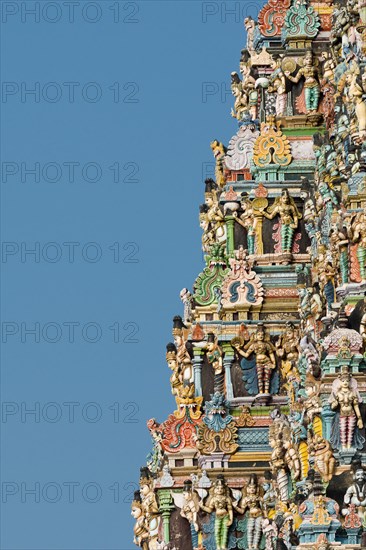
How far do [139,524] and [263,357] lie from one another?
7808 millimetres

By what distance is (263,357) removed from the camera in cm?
9450

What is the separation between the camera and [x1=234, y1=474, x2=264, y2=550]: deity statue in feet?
300

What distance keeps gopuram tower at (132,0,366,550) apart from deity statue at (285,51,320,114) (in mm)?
38

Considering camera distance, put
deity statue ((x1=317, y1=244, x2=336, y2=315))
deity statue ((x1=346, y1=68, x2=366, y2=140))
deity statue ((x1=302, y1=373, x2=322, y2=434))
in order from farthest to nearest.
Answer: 1. deity statue ((x1=346, y1=68, x2=366, y2=140))
2. deity statue ((x1=317, y1=244, x2=336, y2=315))
3. deity statue ((x1=302, y1=373, x2=322, y2=434))

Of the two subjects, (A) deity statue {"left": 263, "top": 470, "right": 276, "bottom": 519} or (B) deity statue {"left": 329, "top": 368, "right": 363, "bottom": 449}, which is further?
(A) deity statue {"left": 263, "top": 470, "right": 276, "bottom": 519}

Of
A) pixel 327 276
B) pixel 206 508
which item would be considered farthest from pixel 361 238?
pixel 206 508

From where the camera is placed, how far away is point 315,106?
319 ft

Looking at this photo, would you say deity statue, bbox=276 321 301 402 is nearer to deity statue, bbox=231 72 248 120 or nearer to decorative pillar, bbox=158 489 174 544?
decorative pillar, bbox=158 489 174 544

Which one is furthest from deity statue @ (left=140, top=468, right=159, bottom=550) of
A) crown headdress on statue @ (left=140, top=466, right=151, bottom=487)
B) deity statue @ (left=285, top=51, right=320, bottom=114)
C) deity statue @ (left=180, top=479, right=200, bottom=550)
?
deity statue @ (left=285, top=51, right=320, bottom=114)

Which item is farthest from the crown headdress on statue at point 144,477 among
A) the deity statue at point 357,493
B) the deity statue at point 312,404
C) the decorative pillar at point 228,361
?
the deity statue at point 357,493

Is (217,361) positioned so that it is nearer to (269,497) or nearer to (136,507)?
(136,507)

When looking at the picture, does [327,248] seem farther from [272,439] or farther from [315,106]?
[315,106]

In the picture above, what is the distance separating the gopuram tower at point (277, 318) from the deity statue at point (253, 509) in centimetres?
5

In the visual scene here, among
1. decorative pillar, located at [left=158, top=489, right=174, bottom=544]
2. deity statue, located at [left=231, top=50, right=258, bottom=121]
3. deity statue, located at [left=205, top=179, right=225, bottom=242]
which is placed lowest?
decorative pillar, located at [left=158, top=489, right=174, bottom=544]
